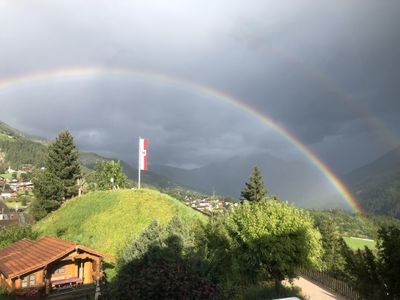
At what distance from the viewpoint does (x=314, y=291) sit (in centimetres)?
2695

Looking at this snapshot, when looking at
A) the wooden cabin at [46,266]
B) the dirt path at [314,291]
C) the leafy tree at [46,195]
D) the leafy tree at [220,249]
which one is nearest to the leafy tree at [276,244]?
the leafy tree at [220,249]

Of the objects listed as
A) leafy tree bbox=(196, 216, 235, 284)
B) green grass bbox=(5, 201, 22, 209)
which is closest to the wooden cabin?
leafy tree bbox=(196, 216, 235, 284)

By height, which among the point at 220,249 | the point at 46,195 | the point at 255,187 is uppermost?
the point at 255,187

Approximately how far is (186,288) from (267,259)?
628 inches

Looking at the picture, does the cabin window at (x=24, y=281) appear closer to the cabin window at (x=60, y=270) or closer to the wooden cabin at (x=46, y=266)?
the wooden cabin at (x=46, y=266)

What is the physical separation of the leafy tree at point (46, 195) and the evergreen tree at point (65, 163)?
3.22 feet

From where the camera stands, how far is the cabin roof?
72.6 ft

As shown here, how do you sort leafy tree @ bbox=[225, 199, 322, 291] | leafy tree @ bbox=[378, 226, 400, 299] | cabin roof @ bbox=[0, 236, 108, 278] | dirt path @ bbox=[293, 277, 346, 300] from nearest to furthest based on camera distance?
leafy tree @ bbox=[378, 226, 400, 299] < cabin roof @ bbox=[0, 236, 108, 278] < leafy tree @ bbox=[225, 199, 322, 291] < dirt path @ bbox=[293, 277, 346, 300]

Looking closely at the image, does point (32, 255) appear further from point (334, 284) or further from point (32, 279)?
point (334, 284)

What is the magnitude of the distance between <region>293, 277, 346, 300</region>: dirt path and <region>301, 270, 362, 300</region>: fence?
0.50m

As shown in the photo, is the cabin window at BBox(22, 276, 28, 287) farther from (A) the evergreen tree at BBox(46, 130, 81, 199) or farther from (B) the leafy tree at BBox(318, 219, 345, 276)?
(B) the leafy tree at BBox(318, 219, 345, 276)

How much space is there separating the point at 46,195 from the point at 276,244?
5011 cm

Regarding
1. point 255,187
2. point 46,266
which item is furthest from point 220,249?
point 255,187

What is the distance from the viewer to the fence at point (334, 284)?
80.4 ft
